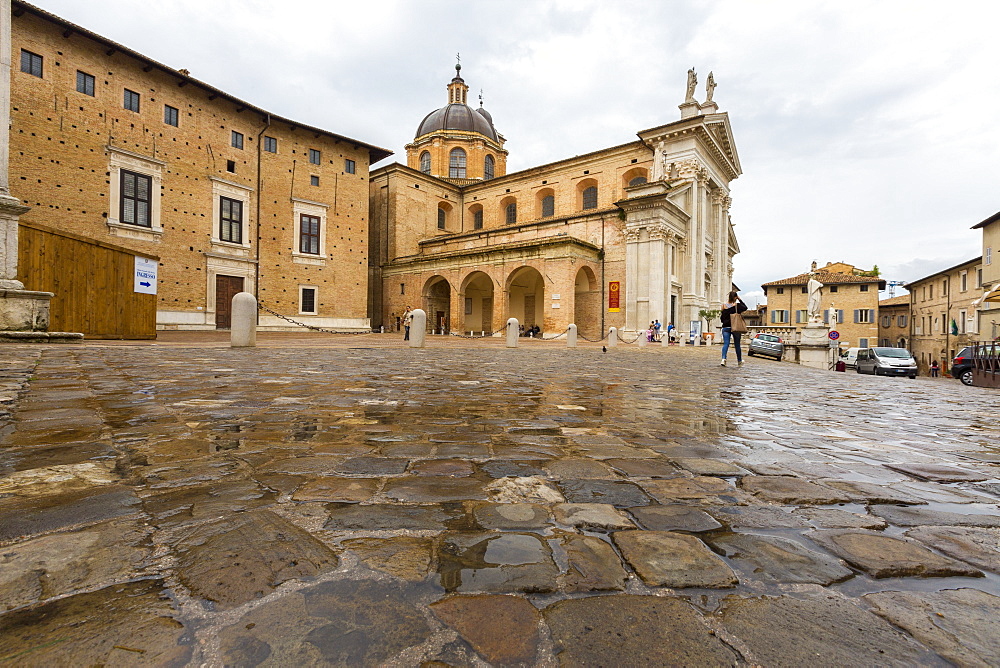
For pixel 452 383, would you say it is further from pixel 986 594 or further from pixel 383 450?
pixel 986 594

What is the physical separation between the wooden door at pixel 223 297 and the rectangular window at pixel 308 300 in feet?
12.3

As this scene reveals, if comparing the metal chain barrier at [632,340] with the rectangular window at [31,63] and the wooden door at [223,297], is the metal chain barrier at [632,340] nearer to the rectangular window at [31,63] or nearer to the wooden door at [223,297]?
the wooden door at [223,297]

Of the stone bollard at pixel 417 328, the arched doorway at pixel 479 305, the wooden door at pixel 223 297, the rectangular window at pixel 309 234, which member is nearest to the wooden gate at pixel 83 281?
the stone bollard at pixel 417 328

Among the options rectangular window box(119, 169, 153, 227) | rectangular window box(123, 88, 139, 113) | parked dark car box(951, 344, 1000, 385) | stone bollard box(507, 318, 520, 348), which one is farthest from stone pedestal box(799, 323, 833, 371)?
rectangular window box(123, 88, 139, 113)

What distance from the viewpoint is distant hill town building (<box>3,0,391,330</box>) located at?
18.9 metres

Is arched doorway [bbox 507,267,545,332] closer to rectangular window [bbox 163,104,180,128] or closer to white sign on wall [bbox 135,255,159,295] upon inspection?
rectangular window [bbox 163,104,180,128]

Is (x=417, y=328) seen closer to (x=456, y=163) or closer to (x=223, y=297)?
(x=223, y=297)

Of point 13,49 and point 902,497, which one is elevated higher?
point 13,49

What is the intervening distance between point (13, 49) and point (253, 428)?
25964mm

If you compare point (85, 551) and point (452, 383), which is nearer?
point (85, 551)

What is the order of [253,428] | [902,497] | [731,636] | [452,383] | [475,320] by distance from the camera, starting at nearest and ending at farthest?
[731,636], [902,497], [253,428], [452,383], [475,320]

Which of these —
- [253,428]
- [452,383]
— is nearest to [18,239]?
[452,383]

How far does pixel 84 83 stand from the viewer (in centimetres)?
1995

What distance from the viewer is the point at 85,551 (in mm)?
1270
